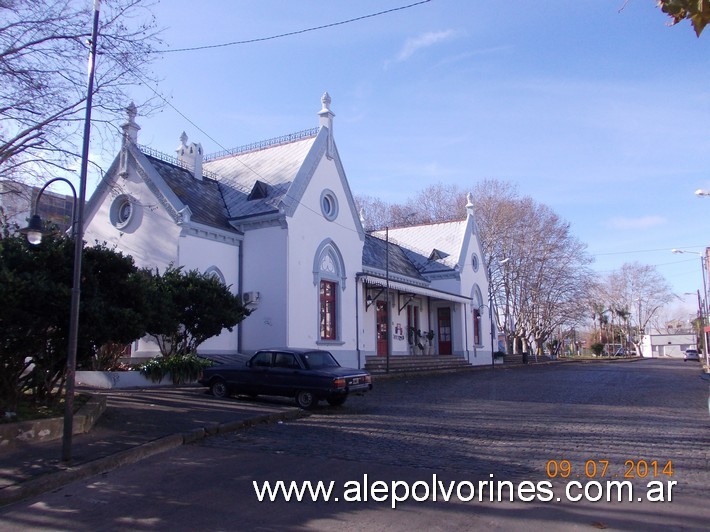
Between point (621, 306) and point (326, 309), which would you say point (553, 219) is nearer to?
point (326, 309)

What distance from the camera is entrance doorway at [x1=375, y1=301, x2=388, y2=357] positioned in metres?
30.8

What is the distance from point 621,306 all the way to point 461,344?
51346 mm

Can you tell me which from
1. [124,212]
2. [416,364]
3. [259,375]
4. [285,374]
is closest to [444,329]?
[416,364]

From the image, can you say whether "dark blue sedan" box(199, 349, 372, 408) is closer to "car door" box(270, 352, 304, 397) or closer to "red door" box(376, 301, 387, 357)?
"car door" box(270, 352, 304, 397)

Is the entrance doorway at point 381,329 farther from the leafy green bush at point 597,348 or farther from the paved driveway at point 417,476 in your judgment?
the leafy green bush at point 597,348

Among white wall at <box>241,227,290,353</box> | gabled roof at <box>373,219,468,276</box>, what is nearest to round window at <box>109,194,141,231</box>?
white wall at <box>241,227,290,353</box>

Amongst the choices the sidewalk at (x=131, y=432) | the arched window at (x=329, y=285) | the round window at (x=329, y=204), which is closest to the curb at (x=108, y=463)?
the sidewalk at (x=131, y=432)

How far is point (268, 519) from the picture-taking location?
584cm

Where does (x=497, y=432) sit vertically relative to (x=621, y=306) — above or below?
below

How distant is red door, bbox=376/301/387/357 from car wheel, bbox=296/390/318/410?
16.4 m

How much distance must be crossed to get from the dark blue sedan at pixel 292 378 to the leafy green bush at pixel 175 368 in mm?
2137

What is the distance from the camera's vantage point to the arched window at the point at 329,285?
24734 mm

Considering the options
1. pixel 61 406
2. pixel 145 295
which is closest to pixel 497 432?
pixel 145 295

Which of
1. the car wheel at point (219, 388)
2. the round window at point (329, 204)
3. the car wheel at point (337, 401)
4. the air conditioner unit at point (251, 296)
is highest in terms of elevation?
the round window at point (329, 204)
